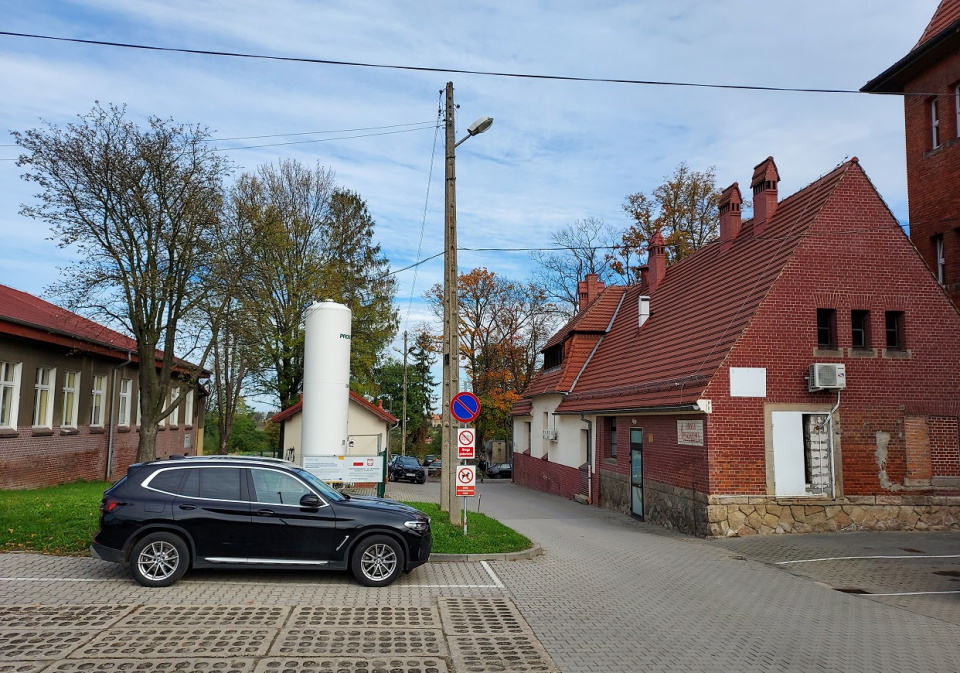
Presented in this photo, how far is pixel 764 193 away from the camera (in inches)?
728

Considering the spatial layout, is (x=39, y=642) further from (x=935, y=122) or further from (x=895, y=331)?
(x=935, y=122)

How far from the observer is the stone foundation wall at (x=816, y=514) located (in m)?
14.3

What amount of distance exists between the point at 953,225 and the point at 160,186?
21432 mm

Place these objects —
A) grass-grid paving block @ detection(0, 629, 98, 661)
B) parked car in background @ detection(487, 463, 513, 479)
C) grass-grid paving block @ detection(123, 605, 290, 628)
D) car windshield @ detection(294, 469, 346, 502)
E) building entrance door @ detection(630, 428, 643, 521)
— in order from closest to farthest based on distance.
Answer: grass-grid paving block @ detection(0, 629, 98, 661)
grass-grid paving block @ detection(123, 605, 290, 628)
car windshield @ detection(294, 469, 346, 502)
building entrance door @ detection(630, 428, 643, 521)
parked car in background @ detection(487, 463, 513, 479)

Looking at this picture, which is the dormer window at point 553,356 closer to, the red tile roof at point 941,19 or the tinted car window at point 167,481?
the red tile roof at point 941,19

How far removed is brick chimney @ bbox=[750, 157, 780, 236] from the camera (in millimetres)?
18406

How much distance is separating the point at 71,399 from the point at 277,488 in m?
16.7

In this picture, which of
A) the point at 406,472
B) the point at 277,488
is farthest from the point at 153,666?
the point at 406,472

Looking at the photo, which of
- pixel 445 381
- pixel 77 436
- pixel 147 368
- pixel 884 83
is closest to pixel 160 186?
pixel 147 368

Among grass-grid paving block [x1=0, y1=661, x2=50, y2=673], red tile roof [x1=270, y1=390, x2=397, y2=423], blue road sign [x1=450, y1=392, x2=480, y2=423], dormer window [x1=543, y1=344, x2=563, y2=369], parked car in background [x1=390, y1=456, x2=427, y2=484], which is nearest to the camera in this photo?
grass-grid paving block [x1=0, y1=661, x2=50, y2=673]

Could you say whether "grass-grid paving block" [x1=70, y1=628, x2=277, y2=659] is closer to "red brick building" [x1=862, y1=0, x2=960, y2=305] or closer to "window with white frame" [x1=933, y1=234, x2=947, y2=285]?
"red brick building" [x1=862, y1=0, x2=960, y2=305]

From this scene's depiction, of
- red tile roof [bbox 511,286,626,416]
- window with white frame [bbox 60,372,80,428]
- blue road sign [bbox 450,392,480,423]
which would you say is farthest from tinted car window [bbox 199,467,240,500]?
red tile roof [bbox 511,286,626,416]

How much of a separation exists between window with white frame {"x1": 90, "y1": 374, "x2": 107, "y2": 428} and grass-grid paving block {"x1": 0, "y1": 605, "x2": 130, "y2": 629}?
1796 centimetres

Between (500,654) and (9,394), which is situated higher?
(9,394)
